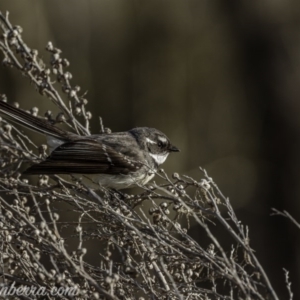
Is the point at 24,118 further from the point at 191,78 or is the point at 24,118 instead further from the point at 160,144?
the point at 191,78

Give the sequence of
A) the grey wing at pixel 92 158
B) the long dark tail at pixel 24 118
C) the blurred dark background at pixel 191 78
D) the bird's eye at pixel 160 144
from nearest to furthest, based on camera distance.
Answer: the long dark tail at pixel 24 118
the grey wing at pixel 92 158
the bird's eye at pixel 160 144
the blurred dark background at pixel 191 78

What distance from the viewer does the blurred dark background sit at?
1166 centimetres

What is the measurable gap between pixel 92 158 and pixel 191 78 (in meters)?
7.70

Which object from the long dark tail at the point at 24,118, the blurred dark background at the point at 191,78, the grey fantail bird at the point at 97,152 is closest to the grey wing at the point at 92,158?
the grey fantail bird at the point at 97,152

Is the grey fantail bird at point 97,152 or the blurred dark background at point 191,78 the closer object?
the grey fantail bird at point 97,152

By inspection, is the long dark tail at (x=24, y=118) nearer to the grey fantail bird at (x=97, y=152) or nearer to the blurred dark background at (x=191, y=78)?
the grey fantail bird at (x=97, y=152)

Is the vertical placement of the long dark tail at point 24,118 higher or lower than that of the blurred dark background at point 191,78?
lower

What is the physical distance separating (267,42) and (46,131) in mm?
6938

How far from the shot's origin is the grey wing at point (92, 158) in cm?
531

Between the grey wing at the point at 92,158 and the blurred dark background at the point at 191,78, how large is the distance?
20.8 ft

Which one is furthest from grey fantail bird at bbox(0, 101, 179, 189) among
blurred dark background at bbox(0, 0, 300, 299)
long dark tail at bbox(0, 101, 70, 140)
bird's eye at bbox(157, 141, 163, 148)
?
blurred dark background at bbox(0, 0, 300, 299)

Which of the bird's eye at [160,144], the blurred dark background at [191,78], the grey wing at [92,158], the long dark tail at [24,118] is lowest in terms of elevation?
the grey wing at [92,158]

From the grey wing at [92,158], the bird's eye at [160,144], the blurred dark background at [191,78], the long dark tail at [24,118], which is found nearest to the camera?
the long dark tail at [24,118]

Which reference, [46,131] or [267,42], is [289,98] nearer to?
[267,42]
